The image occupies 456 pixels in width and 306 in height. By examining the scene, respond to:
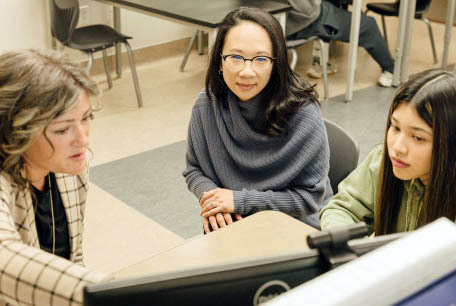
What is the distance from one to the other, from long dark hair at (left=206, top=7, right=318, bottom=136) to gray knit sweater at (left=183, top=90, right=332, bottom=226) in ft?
0.10

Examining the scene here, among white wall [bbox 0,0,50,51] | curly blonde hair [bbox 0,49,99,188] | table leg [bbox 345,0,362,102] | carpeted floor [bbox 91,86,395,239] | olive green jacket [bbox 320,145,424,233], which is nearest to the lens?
curly blonde hair [bbox 0,49,99,188]

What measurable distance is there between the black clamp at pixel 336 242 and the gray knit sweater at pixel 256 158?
A: 1.11 meters

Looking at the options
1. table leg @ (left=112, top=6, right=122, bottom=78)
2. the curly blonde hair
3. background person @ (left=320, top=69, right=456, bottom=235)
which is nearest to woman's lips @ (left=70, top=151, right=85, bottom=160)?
the curly blonde hair

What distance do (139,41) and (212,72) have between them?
3445 mm

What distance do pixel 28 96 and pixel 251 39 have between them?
837mm

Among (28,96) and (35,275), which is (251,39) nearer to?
(28,96)

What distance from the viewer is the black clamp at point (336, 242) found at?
2.78 ft

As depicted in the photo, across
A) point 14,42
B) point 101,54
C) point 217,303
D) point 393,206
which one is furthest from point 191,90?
point 217,303

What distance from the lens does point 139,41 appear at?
540cm

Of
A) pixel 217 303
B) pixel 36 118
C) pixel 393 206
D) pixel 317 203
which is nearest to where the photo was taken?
pixel 217 303

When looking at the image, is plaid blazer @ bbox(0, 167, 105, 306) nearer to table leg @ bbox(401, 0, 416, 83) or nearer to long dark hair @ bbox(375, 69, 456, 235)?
long dark hair @ bbox(375, 69, 456, 235)

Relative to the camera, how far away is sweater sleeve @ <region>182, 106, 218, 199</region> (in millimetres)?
2082

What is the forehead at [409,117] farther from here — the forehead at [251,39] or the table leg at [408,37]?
the table leg at [408,37]

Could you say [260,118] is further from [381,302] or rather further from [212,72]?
[381,302]
